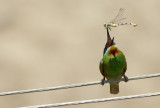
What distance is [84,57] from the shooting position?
19062 millimetres

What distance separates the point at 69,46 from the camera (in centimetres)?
1984

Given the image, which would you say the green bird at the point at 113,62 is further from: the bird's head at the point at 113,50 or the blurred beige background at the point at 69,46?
the blurred beige background at the point at 69,46

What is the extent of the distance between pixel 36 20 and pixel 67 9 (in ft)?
4.91

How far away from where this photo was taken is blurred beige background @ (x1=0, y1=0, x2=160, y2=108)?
55.9 feet

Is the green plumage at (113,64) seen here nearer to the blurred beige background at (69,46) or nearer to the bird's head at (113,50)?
the bird's head at (113,50)

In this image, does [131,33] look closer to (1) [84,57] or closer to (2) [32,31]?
(1) [84,57]

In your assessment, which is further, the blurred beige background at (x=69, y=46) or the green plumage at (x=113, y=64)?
the blurred beige background at (x=69, y=46)

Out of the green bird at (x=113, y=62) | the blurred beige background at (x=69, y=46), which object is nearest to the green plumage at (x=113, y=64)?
the green bird at (x=113, y=62)

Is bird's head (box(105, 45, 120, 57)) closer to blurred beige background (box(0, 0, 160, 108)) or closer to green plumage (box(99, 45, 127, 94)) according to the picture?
green plumage (box(99, 45, 127, 94))

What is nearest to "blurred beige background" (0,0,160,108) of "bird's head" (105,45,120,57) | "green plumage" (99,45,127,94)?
"green plumage" (99,45,127,94)

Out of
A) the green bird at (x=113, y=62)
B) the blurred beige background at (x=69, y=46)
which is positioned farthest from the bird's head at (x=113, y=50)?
the blurred beige background at (x=69, y=46)

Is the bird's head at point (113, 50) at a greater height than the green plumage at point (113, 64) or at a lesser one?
greater

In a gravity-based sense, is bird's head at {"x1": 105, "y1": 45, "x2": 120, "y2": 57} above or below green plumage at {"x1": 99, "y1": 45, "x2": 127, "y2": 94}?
above

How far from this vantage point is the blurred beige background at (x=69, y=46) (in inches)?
671
